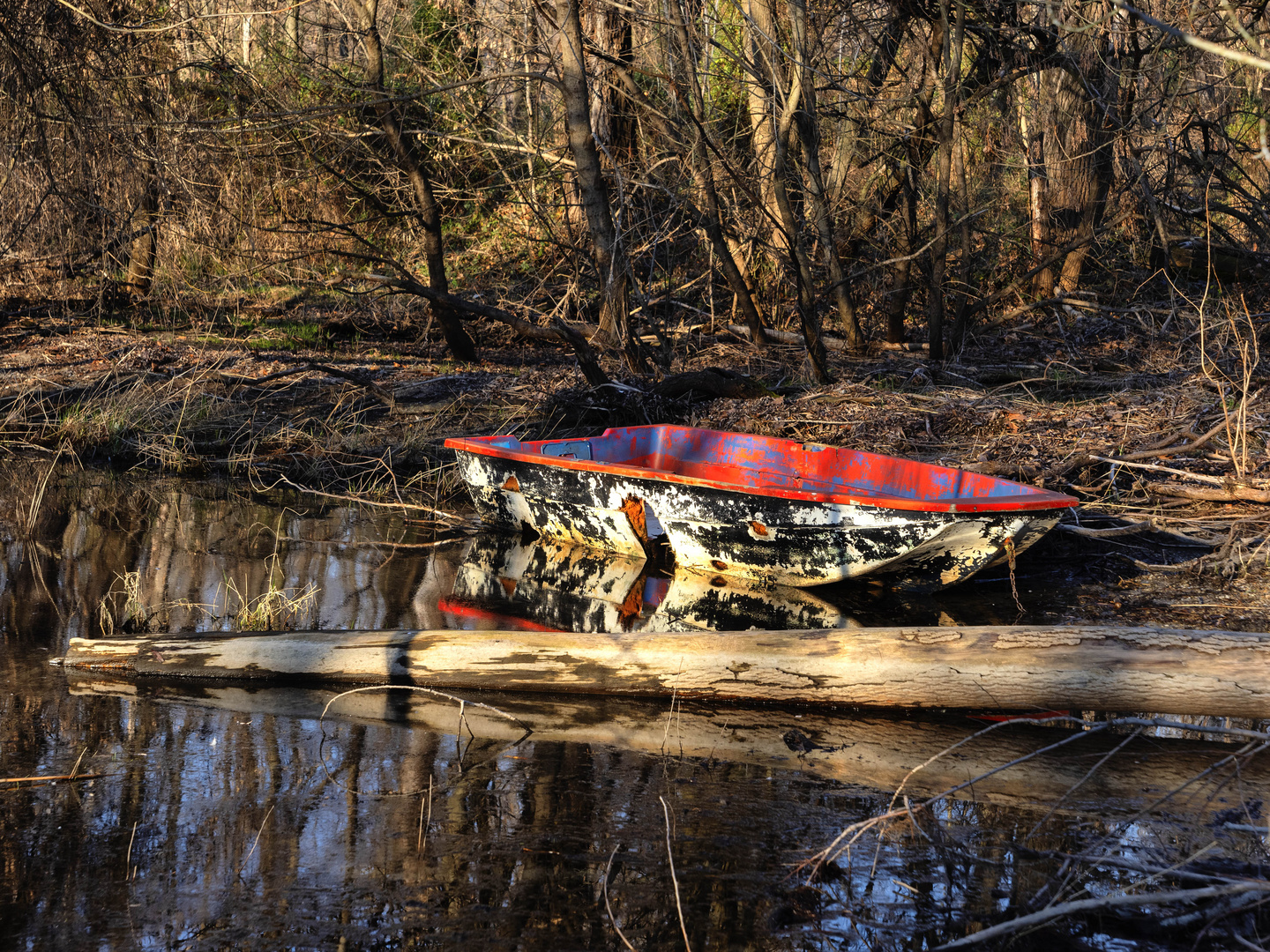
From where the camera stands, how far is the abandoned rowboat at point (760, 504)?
21.4 ft

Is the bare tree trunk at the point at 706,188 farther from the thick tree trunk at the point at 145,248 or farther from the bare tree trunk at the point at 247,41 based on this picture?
the thick tree trunk at the point at 145,248

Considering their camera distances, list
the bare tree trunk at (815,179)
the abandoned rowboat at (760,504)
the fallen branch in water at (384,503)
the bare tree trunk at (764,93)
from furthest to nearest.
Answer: the bare tree trunk at (764,93) < the bare tree trunk at (815,179) < the fallen branch in water at (384,503) < the abandoned rowboat at (760,504)

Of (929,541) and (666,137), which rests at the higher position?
(666,137)

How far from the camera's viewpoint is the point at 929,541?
6.57 m

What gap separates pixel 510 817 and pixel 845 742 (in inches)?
59.8

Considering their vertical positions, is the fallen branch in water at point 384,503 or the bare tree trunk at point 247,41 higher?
the bare tree trunk at point 247,41

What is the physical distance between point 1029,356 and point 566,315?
5464 mm

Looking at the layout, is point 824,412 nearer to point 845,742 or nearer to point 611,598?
point 611,598

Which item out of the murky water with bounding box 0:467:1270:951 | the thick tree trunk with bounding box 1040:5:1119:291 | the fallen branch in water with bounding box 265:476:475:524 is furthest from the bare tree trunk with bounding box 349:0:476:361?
the murky water with bounding box 0:467:1270:951

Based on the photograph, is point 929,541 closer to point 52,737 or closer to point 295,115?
point 52,737

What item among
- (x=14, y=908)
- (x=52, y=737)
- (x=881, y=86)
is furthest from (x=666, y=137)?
(x=14, y=908)

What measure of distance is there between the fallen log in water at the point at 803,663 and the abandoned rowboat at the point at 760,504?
168 cm

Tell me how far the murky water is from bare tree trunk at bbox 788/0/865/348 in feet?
21.5

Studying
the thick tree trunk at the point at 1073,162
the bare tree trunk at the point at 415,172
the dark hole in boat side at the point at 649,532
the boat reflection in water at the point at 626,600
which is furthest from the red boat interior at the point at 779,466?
the thick tree trunk at the point at 1073,162
